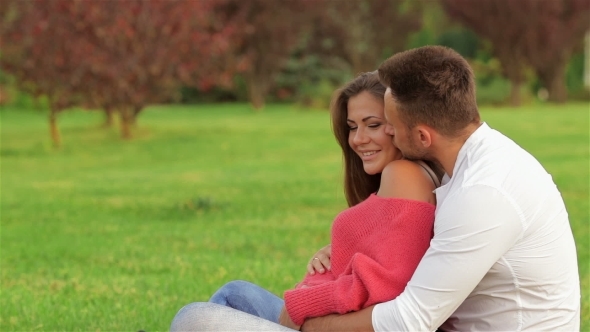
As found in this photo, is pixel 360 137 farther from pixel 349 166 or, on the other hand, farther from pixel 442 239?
pixel 442 239

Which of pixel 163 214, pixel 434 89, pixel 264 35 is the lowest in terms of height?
pixel 163 214

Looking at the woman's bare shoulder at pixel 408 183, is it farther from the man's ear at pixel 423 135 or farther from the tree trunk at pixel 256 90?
the tree trunk at pixel 256 90

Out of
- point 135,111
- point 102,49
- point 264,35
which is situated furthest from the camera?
point 264,35

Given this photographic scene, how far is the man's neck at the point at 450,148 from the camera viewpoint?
2939 mm

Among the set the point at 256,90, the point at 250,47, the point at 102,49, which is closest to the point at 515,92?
the point at 256,90

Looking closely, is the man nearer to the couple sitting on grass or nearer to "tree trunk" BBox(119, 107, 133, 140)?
the couple sitting on grass

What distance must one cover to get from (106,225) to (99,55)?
862 centimetres

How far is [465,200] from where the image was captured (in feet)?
8.95

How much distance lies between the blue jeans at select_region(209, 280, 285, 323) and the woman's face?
68 centimetres

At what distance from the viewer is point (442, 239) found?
9.09 feet

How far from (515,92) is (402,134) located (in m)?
32.1

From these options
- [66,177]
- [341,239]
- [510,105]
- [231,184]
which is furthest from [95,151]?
[510,105]

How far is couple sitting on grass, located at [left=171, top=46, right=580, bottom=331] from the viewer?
2.76 meters

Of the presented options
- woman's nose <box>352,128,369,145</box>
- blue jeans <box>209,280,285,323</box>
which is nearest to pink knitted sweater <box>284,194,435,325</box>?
woman's nose <box>352,128,369,145</box>
